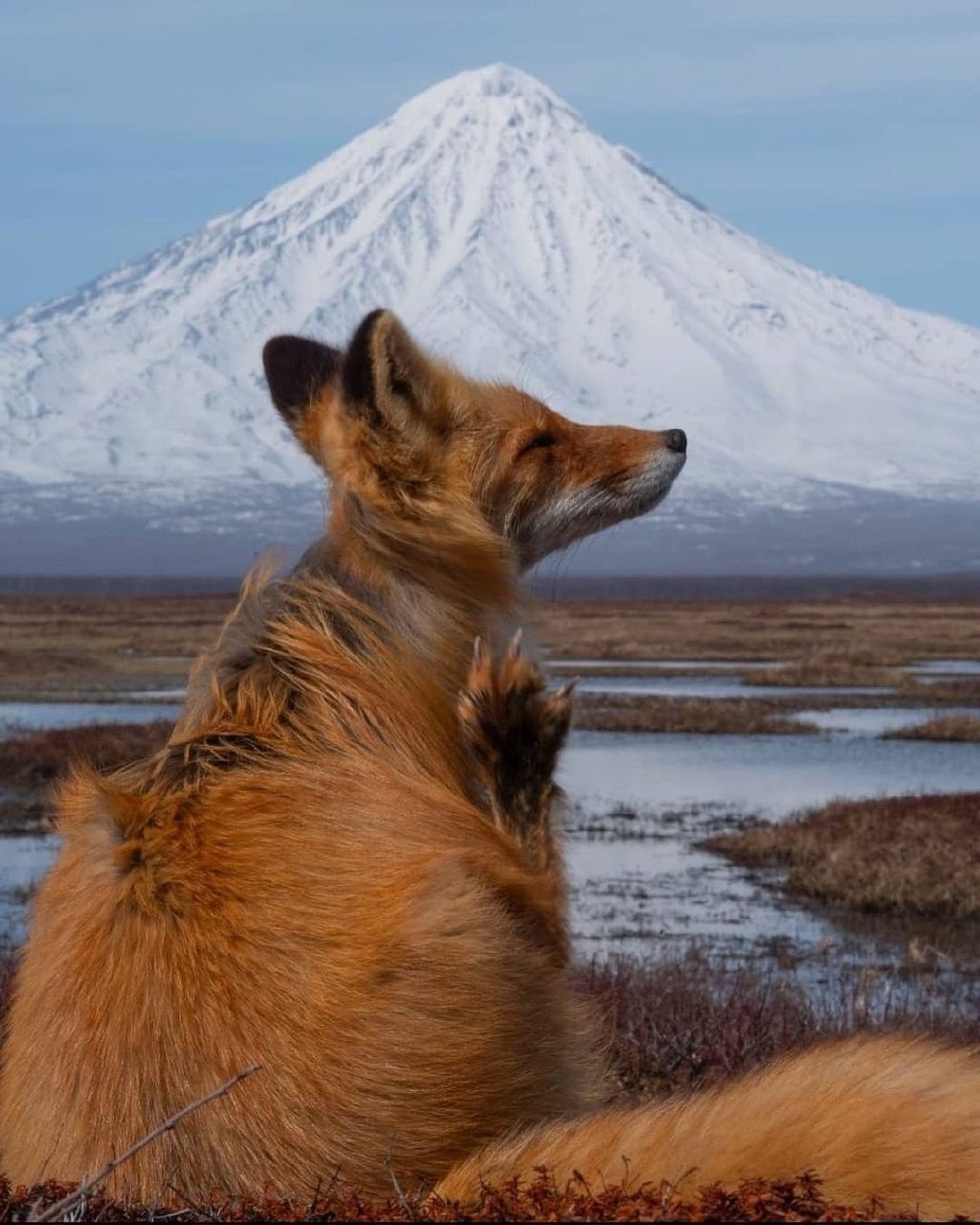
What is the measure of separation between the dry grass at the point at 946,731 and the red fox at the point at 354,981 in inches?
1433

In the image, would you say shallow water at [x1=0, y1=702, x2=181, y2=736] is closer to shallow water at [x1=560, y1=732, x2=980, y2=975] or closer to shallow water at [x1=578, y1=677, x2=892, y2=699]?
shallow water at [x1=560, y1=732, x2=980, y2=975]

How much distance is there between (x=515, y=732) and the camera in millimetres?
5820

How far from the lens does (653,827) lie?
27734mm

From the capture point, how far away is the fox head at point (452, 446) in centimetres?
619

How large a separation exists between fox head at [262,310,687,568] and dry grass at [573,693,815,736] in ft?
116

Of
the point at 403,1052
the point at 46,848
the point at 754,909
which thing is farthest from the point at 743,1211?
the point at 46,848

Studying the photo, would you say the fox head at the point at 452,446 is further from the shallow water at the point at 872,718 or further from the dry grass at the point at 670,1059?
the shallow water at the point at 872,718

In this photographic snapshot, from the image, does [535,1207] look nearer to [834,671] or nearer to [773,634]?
[834,671]

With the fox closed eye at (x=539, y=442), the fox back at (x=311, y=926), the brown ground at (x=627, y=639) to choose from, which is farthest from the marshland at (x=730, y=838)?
the fox closed eye at (x=539, y=442)

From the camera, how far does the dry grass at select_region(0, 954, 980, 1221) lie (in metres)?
3.59

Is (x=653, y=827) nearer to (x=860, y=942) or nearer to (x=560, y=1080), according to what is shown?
(x=860, y=942)

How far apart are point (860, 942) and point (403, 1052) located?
1572 cm

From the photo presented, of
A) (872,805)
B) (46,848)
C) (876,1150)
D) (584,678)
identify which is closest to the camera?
(876,1150)

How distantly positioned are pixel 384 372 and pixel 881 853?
19.2 metres
